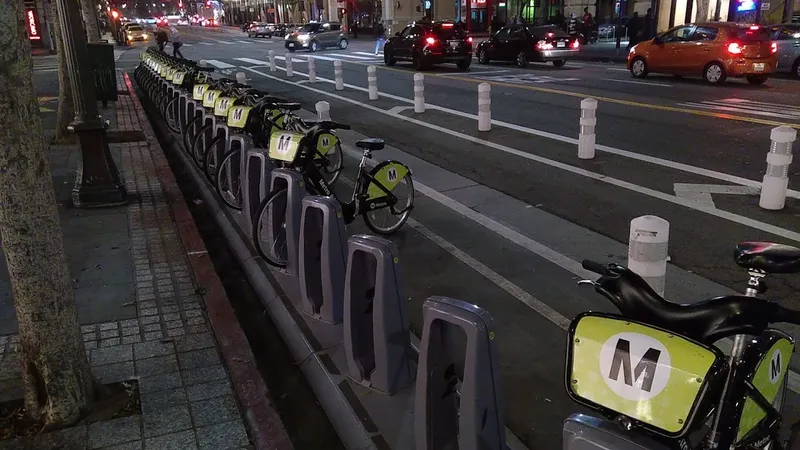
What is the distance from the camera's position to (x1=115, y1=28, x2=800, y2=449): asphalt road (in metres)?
5.07

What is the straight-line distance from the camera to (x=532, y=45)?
24.9 metres

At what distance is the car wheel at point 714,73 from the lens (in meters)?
17.9

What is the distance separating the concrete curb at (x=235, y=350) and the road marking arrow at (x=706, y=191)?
5405 mm

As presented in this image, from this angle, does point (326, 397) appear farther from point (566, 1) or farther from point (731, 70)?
point (566, 1)

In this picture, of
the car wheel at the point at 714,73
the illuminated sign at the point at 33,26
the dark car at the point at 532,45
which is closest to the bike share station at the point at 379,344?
the car wheel at the point at 714,73

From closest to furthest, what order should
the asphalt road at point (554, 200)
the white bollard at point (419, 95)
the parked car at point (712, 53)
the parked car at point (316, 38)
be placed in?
1. the asphalt road at point (554, 200)
2. the white bollard at point (419, 95)
3. the parked car at point (712, 53)
4. the parked car at point (316, 38)

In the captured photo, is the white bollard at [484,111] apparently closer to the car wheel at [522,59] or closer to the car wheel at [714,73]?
the car wheel at [714,73]

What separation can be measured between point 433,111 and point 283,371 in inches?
434

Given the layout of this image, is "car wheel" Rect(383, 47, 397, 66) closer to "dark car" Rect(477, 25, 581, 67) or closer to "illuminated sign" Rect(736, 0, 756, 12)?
"dark car" Rect(477, 25, 581, 67)

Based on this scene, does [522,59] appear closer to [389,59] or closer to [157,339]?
[389,59]

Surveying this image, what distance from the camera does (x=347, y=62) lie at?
30.6 metres

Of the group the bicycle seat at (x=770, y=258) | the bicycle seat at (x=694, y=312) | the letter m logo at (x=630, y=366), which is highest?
the bicycle seat at (x=770, y=258)

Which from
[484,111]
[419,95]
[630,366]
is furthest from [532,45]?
Answer: [630,366]

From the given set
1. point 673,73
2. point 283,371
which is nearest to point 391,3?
point 673,73
